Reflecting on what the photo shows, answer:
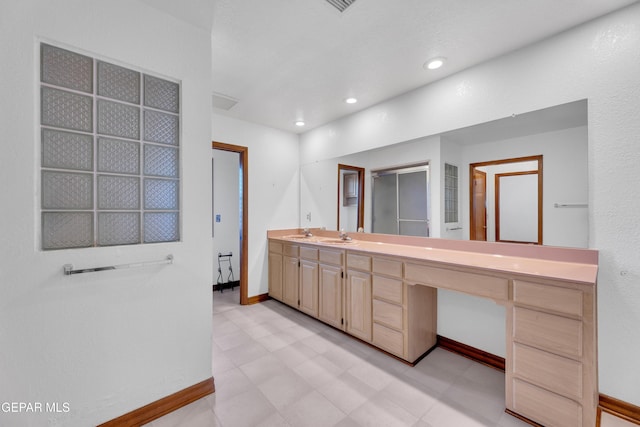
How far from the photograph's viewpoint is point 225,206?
4.23 meters

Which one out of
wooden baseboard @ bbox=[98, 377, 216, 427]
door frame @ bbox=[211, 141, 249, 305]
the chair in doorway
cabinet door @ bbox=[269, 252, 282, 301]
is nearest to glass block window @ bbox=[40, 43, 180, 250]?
wooden baseboard @ bbox=[98, 377, 216, 427]

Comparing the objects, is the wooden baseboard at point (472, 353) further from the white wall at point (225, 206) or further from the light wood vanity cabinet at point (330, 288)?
the white wall at point (225, 206)

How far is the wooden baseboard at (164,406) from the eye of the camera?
150cm

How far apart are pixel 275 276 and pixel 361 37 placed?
286cm

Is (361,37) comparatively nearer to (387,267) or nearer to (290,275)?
(387,267)

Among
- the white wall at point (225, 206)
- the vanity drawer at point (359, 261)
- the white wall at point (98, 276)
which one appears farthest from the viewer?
the white wall at point (225, 206)

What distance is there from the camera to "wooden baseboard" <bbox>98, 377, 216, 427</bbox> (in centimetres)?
150

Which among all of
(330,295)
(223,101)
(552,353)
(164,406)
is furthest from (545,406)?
(223,101)

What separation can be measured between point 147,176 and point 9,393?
3.89ft

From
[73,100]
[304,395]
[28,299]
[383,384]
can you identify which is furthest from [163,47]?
[383,384]

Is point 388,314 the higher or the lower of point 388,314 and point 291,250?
the lower

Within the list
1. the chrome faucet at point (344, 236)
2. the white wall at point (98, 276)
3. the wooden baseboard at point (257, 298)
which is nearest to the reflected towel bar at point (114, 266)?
the white wall at point (98, 276)

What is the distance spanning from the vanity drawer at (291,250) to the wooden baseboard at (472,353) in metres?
1.73

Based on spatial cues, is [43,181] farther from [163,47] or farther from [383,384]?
[383,384]
